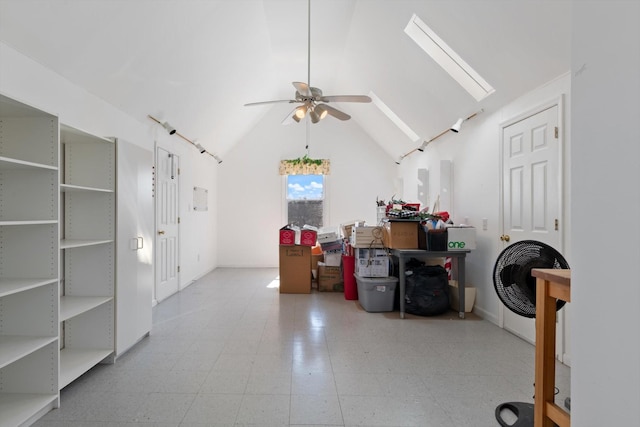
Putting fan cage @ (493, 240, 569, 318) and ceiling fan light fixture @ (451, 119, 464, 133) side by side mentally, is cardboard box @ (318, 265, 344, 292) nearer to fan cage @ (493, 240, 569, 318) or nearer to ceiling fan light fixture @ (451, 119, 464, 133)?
ceiling fan light fixture @ (451, 119, 464, 133)

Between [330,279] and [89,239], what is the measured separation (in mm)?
3371

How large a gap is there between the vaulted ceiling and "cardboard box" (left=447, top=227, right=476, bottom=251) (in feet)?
4.53

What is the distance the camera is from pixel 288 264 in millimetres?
5059

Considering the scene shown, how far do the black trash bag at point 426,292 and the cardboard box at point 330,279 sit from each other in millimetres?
1420

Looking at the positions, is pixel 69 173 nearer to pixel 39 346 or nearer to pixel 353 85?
pixel 39 346

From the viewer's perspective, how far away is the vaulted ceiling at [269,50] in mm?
2389

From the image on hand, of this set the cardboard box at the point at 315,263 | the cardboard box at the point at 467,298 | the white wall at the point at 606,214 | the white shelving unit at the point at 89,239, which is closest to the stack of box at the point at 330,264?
the cardboard box at the point at 315,263

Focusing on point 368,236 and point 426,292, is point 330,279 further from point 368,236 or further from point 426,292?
point 426,292

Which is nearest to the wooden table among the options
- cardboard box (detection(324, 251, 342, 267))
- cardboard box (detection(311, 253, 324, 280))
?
cardboard box (detection(324, 251, 342, 267))

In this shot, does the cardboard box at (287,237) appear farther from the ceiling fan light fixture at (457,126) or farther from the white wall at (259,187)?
the ceiling fan light fixture at (457,126)

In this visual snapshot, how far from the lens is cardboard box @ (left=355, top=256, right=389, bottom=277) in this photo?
423 centimetres

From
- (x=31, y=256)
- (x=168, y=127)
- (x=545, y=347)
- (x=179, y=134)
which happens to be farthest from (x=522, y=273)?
(x=179, y=134)

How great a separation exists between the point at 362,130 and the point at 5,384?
673 cm

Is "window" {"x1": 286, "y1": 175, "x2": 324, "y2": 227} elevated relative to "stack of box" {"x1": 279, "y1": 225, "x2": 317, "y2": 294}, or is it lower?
elevated
